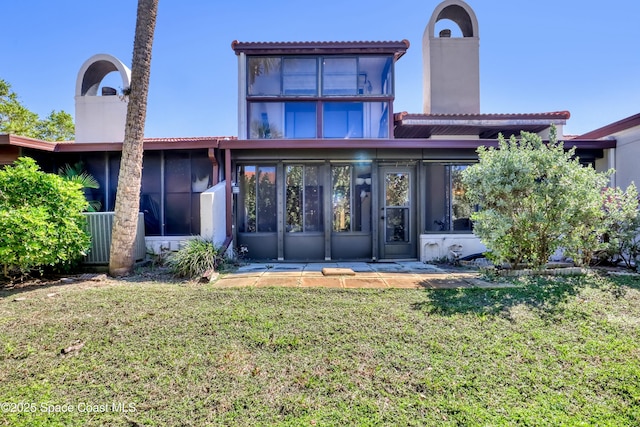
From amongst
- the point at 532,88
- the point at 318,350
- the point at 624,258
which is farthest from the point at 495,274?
the point at 532,88

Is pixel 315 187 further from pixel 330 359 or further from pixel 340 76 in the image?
pixel 330 359

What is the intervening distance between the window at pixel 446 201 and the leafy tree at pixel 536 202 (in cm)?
224

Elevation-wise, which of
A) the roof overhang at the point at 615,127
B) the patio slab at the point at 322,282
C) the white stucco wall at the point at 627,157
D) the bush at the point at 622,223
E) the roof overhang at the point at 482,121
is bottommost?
the patio slab at the point at 322,282

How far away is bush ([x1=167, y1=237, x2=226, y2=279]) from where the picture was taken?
5539 mm

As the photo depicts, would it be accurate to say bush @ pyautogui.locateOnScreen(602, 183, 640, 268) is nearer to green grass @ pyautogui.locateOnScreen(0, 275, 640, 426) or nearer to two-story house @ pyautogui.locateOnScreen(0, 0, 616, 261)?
green grass @ pyautogui.locateOnScreen(0, 275, 640, 426)

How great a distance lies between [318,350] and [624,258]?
21.7 feet

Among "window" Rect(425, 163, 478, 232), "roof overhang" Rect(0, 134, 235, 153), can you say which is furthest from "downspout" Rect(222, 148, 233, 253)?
"window" Rect(425, 163, 478, 232)

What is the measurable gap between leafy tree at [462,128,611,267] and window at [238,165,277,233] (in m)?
4.60

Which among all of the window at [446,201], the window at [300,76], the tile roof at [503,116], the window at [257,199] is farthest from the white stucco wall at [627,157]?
the window at [257,199]

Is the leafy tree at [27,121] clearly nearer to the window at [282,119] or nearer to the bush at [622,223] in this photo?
the window at [282,119]

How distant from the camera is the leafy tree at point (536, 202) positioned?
4781mm

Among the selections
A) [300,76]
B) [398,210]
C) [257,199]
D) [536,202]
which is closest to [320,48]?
[300,76]

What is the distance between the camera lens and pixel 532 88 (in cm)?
1136

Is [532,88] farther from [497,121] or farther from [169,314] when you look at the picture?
[169,314]
